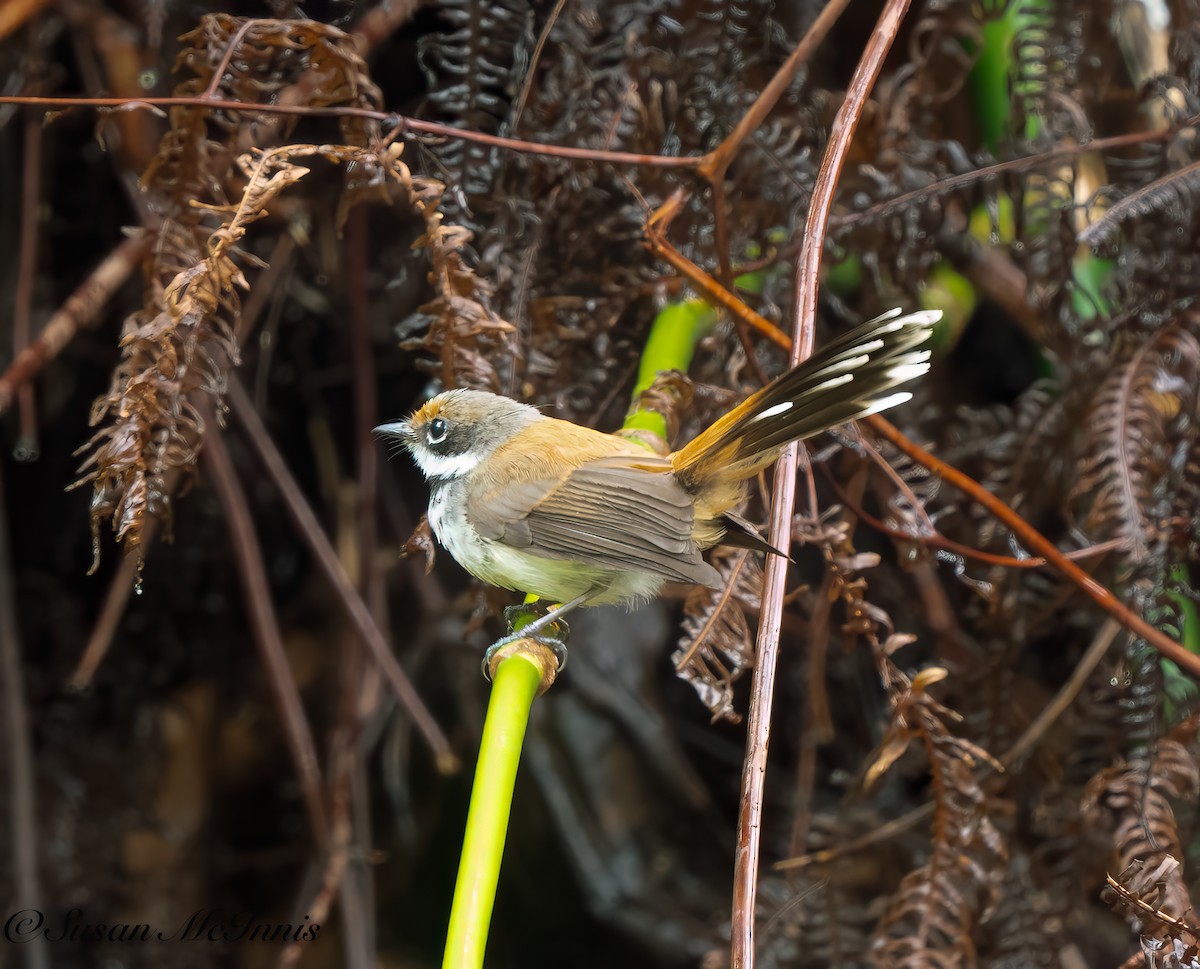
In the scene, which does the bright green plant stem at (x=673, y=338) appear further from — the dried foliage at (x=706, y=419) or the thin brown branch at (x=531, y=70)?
the thin brown branch at (x=531, y=70)

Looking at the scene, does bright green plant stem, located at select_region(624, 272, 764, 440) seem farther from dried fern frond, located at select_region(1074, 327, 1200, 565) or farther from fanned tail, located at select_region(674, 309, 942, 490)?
dried fern frond, located at select_region(1074, 327, 1200, 565)

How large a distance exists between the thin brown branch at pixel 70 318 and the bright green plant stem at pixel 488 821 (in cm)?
107

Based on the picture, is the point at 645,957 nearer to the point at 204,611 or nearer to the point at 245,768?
the point at 245,768

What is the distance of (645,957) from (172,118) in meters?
2.48

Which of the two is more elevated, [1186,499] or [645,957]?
[1186,499]

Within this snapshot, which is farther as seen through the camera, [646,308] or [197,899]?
[197,899]

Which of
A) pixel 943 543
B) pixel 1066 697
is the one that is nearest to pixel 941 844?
pixel 943 543

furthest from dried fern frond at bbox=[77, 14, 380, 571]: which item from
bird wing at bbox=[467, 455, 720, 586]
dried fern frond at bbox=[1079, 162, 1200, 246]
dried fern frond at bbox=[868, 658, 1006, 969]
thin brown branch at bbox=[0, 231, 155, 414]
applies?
dried fern frond at bbox=[1079, 162, 1200, 246]

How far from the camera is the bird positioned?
65.1 inches

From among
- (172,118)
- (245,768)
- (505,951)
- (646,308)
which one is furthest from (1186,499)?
(245,768)

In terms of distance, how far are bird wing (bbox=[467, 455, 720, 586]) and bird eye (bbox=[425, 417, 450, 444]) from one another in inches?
5.8

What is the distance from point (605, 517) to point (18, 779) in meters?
1.75

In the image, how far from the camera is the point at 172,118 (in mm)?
1768

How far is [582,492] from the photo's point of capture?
188 centimetres
